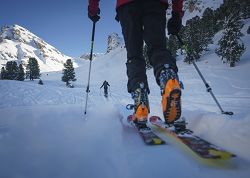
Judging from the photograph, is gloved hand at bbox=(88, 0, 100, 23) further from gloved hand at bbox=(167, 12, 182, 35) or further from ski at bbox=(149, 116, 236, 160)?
ski at bbox=(149, 116, 236, 160)

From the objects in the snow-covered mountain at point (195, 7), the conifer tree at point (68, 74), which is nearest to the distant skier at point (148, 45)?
the conifer tree at point (68, 74)

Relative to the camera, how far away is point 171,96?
2.12 m

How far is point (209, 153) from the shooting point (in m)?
1.62

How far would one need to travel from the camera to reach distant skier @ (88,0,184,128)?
2.29 meters

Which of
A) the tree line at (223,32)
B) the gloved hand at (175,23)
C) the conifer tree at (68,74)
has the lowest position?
the gloved hand at (175,23)

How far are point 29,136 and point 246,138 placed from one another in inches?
79.7

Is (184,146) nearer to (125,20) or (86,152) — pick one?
(86,152)

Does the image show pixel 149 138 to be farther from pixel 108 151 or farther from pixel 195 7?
pixel 195 7

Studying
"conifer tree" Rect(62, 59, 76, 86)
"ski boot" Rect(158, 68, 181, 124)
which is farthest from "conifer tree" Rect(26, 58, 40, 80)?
"ski boot" Rect(158, 68, 181, 124)

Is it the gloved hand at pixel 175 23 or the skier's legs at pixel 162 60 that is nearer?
the skier's legs at pixel 162 60

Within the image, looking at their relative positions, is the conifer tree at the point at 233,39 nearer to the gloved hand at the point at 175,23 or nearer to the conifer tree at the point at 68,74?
the gloved hand at the point at 175,23

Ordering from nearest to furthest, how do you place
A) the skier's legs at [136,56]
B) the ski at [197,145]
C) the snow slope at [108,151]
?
the snow slope at [108,151], the ski at [197,145], the skier's legs at [136,56]

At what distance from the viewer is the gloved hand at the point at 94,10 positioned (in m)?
3.02

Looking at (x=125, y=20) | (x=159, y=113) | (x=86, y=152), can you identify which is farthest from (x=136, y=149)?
(x=159, y=113)
